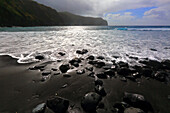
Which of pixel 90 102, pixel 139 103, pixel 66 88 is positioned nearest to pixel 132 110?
pixel 139 103

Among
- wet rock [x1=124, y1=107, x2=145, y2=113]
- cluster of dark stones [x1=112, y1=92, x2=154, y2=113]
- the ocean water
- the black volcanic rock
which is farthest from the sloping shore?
the black volcanic rock

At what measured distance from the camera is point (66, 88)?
4980mm

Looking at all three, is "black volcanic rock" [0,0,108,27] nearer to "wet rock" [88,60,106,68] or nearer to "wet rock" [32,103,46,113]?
"wet rock" [88,60,106,68]

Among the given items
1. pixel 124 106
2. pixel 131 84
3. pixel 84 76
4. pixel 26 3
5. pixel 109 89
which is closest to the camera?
pixel 124 106

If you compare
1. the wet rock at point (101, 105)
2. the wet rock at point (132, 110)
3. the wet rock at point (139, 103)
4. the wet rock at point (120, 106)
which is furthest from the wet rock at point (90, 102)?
the wet rock at point (139, 103)

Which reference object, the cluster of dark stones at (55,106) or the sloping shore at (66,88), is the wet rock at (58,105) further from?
the sloping shore at (66,88)

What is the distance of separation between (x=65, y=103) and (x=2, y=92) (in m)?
3.49

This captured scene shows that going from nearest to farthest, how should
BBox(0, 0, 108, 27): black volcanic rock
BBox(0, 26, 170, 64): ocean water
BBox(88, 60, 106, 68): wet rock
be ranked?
BBox(88, 60, 106, 68): wet rock → BBox(0, 26, 170, 64): ocean water → BBox(0, 0, 108, 27): black volcanic rock

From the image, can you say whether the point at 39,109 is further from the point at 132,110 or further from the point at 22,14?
the point at 22,14

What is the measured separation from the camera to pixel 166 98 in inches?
171

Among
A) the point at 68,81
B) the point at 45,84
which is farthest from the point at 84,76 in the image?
the point at 45,84

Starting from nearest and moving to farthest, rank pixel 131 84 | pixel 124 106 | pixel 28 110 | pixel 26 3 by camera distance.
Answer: pixel 28 110 → pixel 124 106 → pixel 131 84 → pixel 26 3

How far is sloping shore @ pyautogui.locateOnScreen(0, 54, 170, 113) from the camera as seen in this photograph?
3773mm

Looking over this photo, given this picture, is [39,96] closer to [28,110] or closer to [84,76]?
[28,110]
